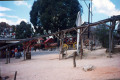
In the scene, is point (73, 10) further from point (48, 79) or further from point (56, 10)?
point (48, 79)

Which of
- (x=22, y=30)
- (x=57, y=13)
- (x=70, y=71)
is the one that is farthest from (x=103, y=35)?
(x=22, y=30)

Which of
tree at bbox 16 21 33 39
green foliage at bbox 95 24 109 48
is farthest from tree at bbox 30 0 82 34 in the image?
green foliage at bbox 95 24 109 48

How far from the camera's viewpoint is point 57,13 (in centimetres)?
2294

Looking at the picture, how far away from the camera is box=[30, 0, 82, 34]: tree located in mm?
23031

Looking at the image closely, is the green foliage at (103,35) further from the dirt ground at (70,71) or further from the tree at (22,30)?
the tree at (22,30)

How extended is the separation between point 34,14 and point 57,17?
5.67 meters

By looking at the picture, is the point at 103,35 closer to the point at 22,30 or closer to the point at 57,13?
the point at 57,13

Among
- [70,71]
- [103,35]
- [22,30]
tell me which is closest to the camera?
[70,71]

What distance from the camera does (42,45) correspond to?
23844 mm

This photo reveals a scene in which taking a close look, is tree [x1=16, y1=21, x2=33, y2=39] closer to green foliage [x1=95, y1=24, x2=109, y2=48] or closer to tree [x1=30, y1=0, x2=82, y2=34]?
tree [x1=30, y1=0, x2=82, y2=34]

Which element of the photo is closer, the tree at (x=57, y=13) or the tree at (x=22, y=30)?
the tree at (x=57, y=13)

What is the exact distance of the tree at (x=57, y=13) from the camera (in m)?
23.0

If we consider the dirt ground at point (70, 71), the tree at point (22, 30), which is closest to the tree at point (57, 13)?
the tree at point (22, 30)

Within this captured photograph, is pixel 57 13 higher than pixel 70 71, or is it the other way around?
pixel 57 13
